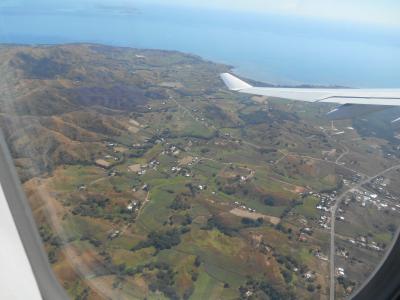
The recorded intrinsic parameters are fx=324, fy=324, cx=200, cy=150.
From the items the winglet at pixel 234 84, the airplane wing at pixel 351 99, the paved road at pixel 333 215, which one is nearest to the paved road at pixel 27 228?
the paved road at pixel 333 215

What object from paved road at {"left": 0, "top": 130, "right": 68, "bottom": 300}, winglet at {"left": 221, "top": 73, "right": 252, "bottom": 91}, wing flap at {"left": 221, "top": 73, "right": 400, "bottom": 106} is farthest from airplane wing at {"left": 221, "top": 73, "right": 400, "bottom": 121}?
paved road at {"left": 0, "top": 130, "right": 68, "bottom": 300}

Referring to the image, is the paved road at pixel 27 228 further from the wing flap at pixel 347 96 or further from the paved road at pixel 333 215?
the wing flap at pixel 347 96

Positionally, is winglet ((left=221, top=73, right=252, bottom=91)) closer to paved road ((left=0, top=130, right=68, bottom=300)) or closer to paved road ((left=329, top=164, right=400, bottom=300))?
paved road ((left=329, top=164, right=400, bottom=300))

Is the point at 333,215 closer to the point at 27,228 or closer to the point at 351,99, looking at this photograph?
the point at 351,99

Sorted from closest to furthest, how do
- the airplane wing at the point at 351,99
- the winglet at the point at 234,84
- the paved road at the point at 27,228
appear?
the paved road at the point at 27,228 < the airplane wing at the point at 351,99 < the winglet at the point at 234,84

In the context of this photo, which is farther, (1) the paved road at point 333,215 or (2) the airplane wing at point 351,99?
(2) the airplane wing at point 351,99

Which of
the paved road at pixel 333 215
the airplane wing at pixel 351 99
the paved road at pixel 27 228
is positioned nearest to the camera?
the paved road at pixel 27 228

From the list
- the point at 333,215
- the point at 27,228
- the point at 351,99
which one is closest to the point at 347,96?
the point at 351,99

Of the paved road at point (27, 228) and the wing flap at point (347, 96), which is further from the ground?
the wing flap at point (347, 96)
